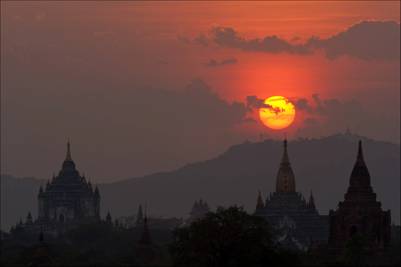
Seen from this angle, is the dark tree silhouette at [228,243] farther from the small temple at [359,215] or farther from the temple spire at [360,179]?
the temple spire at [360,179]

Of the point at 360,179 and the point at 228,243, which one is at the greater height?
the point at 360,179

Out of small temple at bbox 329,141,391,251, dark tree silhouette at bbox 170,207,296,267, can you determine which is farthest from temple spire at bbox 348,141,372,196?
dark tree silhouette at bbox 170,207,296,267

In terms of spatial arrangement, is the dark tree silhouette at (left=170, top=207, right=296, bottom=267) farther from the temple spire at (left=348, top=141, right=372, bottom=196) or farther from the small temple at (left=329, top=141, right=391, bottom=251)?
the temple spire at (left=348, top=141, right=372, bottom=196)

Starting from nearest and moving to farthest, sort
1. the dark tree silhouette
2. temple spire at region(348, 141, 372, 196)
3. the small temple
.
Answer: the dark tree silhouette
the small temple
temple spire at region(348, 141, 372, 196)

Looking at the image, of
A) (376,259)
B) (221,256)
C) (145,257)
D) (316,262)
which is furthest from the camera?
(145,257)

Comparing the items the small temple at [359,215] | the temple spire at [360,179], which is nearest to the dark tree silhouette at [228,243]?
the small temple at [359,215]

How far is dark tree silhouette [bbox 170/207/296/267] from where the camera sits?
105 m

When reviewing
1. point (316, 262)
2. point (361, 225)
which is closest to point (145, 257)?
point (361, 225)

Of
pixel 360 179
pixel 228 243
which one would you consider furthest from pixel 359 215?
pixel 228 243

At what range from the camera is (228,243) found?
346 feet

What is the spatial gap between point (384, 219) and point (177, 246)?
76.1 m

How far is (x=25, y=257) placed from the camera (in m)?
165

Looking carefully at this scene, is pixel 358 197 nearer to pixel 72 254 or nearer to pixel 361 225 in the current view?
pixel 361 225

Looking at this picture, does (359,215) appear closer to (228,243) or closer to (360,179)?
(360,179)
